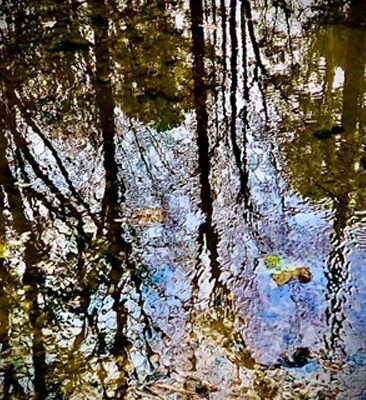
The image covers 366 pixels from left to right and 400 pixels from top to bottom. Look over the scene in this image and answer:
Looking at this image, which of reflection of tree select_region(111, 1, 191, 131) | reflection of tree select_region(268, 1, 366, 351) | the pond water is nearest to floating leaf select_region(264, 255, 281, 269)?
the pond water

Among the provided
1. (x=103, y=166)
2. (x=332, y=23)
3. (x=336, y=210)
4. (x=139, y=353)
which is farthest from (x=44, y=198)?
(x=332, y=23)

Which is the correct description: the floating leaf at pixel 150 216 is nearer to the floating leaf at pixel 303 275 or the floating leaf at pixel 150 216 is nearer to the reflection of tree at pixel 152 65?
the floating leaf at pixel 303 275

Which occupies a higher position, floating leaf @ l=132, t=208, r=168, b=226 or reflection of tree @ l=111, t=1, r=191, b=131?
reflection of tree @ l=111, t=1, r=191, b=131

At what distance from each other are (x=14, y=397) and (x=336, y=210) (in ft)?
5.83

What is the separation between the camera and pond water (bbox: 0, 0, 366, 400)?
2230 millimetres

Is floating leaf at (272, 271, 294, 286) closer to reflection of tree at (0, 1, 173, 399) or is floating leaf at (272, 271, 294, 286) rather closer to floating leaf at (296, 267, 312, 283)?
floating leaf at (296, 267, 312, 283)

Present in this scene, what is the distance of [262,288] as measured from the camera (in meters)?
2.51

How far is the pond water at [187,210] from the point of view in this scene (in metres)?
2.23

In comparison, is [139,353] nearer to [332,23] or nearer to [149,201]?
[149,201]

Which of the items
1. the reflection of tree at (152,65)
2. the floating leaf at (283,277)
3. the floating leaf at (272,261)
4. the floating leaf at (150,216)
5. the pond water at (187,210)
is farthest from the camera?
the reflection of tree at (152,65)

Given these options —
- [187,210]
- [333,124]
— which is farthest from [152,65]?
[187,210]

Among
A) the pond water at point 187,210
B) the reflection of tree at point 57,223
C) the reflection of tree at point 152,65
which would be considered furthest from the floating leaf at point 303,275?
Answer: the reflection of tree at point 152,65

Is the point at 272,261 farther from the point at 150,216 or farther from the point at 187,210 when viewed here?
the point at 150,216

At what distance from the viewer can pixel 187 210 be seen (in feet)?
10.0
